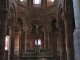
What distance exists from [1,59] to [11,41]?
5.82 m

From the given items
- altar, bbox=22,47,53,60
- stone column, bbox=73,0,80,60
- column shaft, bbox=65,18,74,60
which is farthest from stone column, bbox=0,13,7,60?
stone column, bbox=73,0,80,60

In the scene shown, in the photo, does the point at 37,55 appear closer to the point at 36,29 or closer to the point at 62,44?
the point at 62,44

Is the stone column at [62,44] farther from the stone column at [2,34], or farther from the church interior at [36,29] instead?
the stone column at [2,34]

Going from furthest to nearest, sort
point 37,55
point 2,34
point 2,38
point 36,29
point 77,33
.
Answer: point 36,29 < point 37,55 < point 2,34 < point 2,38 < point 77,33

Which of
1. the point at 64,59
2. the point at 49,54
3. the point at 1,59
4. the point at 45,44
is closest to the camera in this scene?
the point at 1,59

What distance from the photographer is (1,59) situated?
1802 centimetres

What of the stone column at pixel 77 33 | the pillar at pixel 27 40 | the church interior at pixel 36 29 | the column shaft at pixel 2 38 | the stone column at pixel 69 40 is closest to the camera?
the stone column at pixel 77 33

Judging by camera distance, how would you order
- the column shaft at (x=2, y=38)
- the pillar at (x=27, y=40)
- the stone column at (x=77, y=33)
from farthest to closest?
1. the pillar at (x=27, y=40)
2. the column shaft at (x=2, y=38)
3. the stone column at (x=77, y=33)

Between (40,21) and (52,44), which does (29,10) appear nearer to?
(40,21)

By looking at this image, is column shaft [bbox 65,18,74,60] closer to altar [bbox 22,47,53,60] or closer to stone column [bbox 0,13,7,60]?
altar [bbox 22,47,53,60]

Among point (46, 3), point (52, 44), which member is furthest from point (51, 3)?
point (52, 44)

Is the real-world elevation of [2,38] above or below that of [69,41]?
above

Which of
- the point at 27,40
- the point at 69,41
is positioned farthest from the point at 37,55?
the point at 27,40

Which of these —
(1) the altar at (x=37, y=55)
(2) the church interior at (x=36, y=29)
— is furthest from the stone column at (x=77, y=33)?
(2) the church interior at (x=36, y=29)
